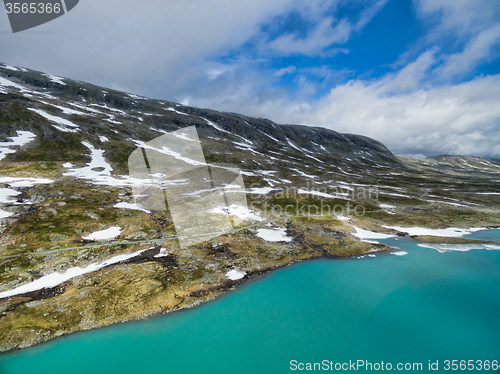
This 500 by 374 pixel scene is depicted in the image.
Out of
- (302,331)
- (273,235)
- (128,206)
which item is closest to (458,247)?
(273,235)

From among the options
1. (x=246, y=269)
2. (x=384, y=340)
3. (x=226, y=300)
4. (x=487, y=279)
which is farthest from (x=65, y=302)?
(x=487, y=279)

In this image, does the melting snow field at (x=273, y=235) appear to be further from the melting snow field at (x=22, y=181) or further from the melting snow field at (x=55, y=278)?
the melting snow field at (x=22, y=181)

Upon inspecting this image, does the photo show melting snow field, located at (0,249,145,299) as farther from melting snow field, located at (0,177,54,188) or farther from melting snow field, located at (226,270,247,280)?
melting snow field, located at (0,177,54,188)

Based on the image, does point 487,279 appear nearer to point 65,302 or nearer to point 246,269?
point 246,269

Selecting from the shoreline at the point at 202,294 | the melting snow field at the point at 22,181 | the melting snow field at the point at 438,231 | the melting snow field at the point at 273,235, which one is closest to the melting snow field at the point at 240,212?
the melting snow field at the point at 273,235

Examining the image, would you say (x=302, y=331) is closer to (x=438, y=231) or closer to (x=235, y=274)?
(x=235, y=274)

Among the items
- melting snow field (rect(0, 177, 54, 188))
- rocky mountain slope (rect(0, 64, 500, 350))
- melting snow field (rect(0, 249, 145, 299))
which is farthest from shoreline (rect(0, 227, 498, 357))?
melting snow field (rect(0, 177, 54, 188))
